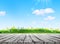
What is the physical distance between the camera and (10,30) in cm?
887

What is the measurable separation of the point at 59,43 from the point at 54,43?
0.08 m

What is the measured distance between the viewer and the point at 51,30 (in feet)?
28.9

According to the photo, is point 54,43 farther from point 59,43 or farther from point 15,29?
point 15,29

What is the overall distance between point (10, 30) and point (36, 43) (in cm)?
620

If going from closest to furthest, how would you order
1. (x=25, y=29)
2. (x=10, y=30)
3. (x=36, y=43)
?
(x=36, y=43) → (x=25, y=29) → (x=10, y=30)

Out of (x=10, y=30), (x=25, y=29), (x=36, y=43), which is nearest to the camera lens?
(x=36, y=43)

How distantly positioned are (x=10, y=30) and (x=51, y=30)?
1921 mm

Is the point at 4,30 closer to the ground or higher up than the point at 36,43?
higher up

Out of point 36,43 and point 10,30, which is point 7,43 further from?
point 10,30

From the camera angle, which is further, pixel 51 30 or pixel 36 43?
pixel 51 30

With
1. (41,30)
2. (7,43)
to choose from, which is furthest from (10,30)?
(7,43)

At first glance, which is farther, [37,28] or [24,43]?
[37,28]

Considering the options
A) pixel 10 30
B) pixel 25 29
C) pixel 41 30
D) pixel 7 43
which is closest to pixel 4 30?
pixel 10 30

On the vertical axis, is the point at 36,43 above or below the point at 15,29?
below
